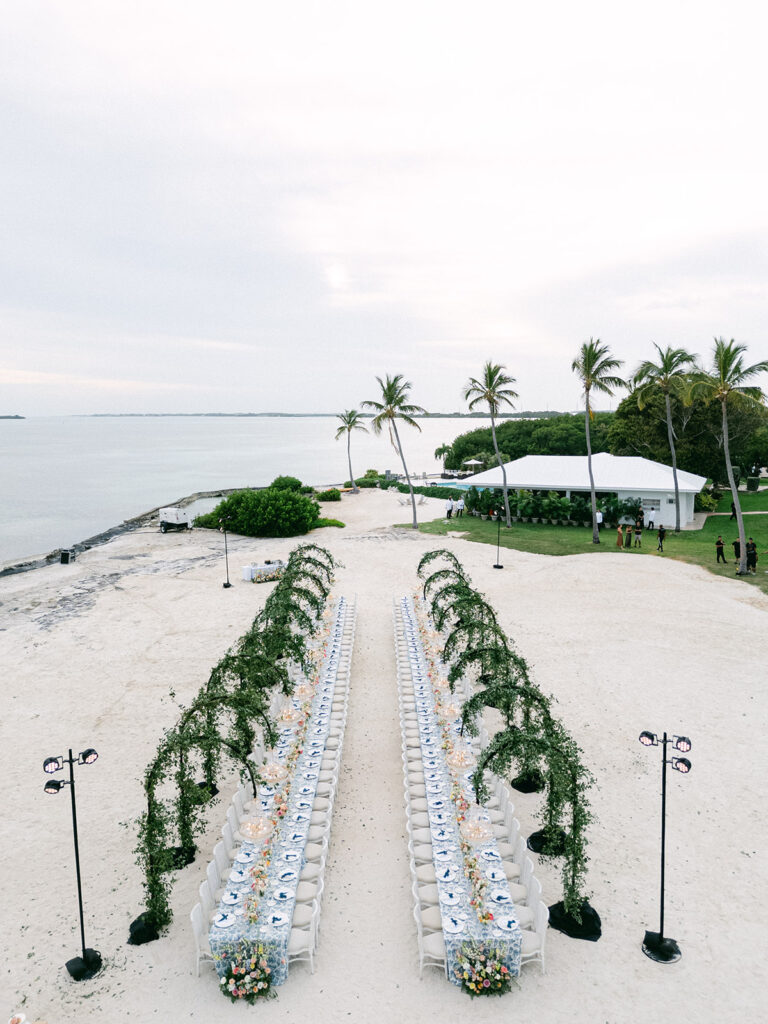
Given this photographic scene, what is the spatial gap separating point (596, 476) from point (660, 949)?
3624 centimetres

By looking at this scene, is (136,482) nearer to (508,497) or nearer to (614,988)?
(508,497)

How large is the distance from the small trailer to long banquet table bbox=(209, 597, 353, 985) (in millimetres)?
35164

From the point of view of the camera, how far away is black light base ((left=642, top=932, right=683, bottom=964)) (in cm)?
816

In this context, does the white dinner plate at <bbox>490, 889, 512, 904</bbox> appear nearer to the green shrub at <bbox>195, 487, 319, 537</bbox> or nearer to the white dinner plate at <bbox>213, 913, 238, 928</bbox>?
the white dinner plate at <bbox>213, 913, 238, 928</bbox>

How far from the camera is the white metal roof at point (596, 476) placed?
39594 millimetres

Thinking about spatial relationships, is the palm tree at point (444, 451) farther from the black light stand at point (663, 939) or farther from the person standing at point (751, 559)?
the black light stand at point (663, 939)

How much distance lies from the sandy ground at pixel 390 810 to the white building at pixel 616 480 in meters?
13.9

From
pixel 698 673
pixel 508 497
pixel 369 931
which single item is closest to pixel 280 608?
pixel 369 931

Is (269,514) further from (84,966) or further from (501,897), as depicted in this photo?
(501,897)

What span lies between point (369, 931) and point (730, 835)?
7004 mm

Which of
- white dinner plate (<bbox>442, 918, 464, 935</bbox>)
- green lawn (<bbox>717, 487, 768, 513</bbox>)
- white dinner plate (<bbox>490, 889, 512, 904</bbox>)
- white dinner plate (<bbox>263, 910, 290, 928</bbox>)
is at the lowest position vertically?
white dinner plate (<bbox>442, 918, 464, 935</bbox>)

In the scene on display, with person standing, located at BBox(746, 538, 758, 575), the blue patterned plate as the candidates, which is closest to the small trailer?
person standing, located at BBox(746, 538, 758, 575)

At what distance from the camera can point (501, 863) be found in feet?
30.4

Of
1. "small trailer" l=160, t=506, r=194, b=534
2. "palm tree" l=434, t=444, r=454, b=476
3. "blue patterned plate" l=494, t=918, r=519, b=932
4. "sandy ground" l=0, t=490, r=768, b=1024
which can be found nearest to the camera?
"sandy ground" l=0, t=490, r=768, b=1024
